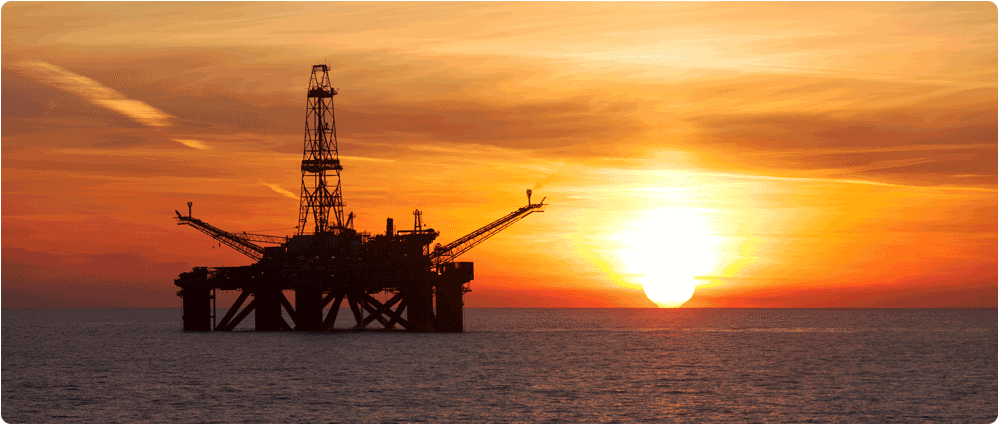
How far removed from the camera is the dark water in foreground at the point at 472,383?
48.3m

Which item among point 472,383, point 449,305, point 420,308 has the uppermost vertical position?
point 449,305

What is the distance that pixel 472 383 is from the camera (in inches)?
2344

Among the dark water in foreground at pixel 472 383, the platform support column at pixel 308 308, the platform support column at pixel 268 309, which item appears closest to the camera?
the dark water in foreground at pixel 472 383

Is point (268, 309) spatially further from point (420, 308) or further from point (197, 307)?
point (420, 308)

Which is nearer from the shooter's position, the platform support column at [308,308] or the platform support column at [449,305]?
the platform support column at [449,305]

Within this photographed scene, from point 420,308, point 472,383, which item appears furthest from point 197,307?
point 472,383

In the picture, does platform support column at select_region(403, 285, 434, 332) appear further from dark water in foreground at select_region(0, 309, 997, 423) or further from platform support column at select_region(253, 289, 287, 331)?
platform support column at select_region(253, 289, 287, 331)

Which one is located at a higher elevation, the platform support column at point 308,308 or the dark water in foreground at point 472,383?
the platform support column at point 308,308

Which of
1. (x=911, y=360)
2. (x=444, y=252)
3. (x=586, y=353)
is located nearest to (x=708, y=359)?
(x=586, y=353)

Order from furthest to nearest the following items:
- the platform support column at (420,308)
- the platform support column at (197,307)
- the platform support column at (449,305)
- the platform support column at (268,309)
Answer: the platform support column at (197,307) < the platform support column at (268,309) < the platform support column at (420,308) < the platform support column at (449,305)

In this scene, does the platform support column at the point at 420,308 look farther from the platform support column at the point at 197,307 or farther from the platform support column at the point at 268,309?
the platform support column at the point at 197,307

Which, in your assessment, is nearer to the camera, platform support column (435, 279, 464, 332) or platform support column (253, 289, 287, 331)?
platform support column (435, 279, 464, 332)

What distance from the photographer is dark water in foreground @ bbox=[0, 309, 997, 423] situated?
158 feet

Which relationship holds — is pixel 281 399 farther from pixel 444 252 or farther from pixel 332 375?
pixel 444 252
